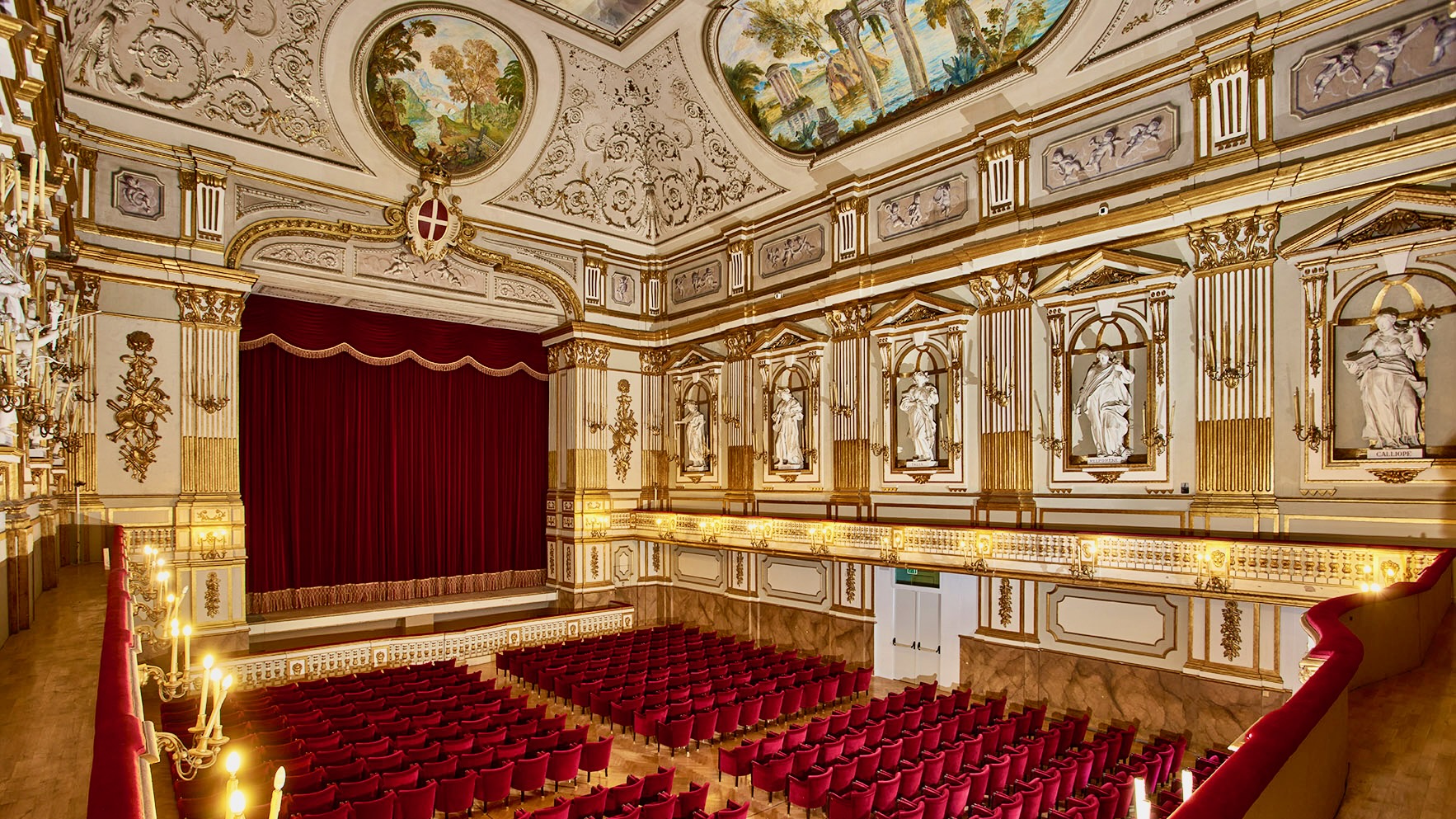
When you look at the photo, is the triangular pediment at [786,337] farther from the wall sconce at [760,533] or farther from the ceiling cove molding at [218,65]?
Answer: the ceiling cove molding at [218,65]

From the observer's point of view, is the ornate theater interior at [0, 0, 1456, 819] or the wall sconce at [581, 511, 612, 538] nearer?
the ornate theater interior at [0, 0, 1456, 819]

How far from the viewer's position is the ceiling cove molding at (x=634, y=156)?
17688 millimetres

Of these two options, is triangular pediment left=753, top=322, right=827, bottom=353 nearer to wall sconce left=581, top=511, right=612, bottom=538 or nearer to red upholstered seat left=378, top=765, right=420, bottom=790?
wall sconce left=581, top=511, right=612, bottom=538

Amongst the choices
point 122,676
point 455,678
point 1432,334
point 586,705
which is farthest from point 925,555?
point 122,676

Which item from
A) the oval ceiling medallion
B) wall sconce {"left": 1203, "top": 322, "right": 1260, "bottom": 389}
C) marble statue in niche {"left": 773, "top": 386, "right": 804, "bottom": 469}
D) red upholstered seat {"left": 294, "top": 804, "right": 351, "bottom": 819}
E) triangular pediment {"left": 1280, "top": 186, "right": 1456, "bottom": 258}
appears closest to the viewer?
red upholstered seat {"left": 294, "top": 804, "right": 351, "bottom": 819}

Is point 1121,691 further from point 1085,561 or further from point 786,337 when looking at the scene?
point 786,337

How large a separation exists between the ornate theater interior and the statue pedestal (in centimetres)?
6

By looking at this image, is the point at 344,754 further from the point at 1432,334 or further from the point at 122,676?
the point at 1432,334

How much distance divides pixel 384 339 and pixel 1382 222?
738 inches

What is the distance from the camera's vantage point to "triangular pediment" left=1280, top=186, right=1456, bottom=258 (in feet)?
29.4

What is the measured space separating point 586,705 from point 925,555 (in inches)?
252

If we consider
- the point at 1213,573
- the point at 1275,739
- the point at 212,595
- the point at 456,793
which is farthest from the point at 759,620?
the point at 1275,739

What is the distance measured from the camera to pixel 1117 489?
1165 centimetres

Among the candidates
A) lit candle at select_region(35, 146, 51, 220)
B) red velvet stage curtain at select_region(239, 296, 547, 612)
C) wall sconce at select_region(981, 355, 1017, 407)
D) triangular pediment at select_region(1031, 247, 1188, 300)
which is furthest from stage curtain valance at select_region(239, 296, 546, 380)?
triangular pediment at select_region(1031, 247, 1188, 300)
